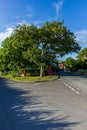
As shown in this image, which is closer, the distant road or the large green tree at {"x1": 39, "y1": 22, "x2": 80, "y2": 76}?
the distant road

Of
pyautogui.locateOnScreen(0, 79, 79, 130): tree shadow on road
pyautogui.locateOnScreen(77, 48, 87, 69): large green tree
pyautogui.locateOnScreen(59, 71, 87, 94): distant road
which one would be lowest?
pyautogui.locateOnScreen(0, 79, 79, 130): tree shadow on road

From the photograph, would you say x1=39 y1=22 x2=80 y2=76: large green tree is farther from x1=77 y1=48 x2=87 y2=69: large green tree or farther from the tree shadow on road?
x1=77 y1=48 x2=87 y2=69: large green tree

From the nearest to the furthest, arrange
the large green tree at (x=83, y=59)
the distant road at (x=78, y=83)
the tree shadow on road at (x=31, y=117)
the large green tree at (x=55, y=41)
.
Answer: the tree shadow on road at (x=31, y=117), the distant road at (x=78, y=83), the large green tree at (x=55, y=41), the large green tree at (x=83, y=59)

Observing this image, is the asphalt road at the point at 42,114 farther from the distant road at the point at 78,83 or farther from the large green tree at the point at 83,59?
the large green tree at the point at 83,59

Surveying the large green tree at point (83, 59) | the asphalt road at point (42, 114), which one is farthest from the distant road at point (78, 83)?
the large green tree at point (83, 59)

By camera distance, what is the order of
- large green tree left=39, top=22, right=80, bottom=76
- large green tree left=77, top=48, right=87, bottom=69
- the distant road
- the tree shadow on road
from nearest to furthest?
the tree shadow on road < the distant road < large green tree left=39, top=22, right=80, bottom=76 < large green tree left=77, top=48, right=87, bottom=69

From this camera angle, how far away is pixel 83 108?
39.6ft

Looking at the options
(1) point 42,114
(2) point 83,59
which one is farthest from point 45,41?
(2) point 83,59

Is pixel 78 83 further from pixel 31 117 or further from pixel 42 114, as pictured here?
pixel 31 117

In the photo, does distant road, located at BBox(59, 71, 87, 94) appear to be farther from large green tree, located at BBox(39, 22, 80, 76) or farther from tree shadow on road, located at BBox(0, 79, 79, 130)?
tree shadow on road, located at BBox(0, 79, 79, 130)

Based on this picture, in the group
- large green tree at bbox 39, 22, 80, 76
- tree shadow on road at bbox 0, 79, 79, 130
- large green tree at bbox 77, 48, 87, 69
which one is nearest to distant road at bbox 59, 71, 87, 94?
large green tree at bbox 39, 22, 80, 76

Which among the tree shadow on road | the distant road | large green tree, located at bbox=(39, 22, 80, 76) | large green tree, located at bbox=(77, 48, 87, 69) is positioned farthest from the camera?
large green tree, located at bbox=(77, 48, 87, 69)

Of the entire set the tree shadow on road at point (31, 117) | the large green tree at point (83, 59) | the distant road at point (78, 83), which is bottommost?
the tree shadow on road at point (31, 117)

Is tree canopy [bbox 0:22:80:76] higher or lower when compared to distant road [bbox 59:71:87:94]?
higher
